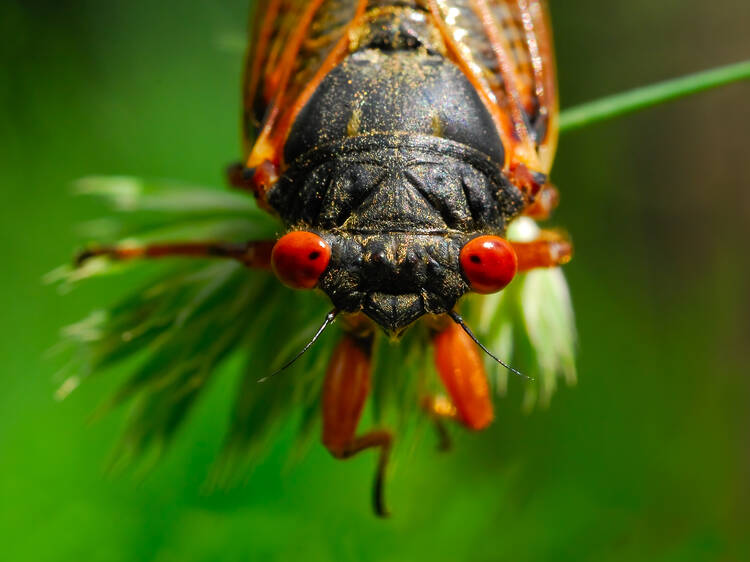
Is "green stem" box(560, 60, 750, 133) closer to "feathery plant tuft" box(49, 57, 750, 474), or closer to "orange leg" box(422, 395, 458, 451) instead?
"feathery plant tuft" box(49, 57, 750, 474)

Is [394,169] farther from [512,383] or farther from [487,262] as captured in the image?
[512,383]

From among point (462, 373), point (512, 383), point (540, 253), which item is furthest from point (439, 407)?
point (512, 383)

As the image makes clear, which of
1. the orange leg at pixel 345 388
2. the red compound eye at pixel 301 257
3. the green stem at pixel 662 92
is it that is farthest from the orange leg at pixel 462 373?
the green stem at pixel 662 92

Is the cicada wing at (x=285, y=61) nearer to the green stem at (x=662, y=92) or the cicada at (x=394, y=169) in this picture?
the cicada at (x=394, y=169)

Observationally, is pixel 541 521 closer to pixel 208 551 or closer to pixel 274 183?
pixel 208 551

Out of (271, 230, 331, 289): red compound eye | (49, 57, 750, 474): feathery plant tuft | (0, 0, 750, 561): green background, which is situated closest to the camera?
(271, 230, 331, 289): red compound eye

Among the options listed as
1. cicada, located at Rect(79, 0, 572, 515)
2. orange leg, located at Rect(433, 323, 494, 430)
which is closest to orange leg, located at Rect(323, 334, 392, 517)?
cicada, located at Rect(79, 0, 572, 515)
